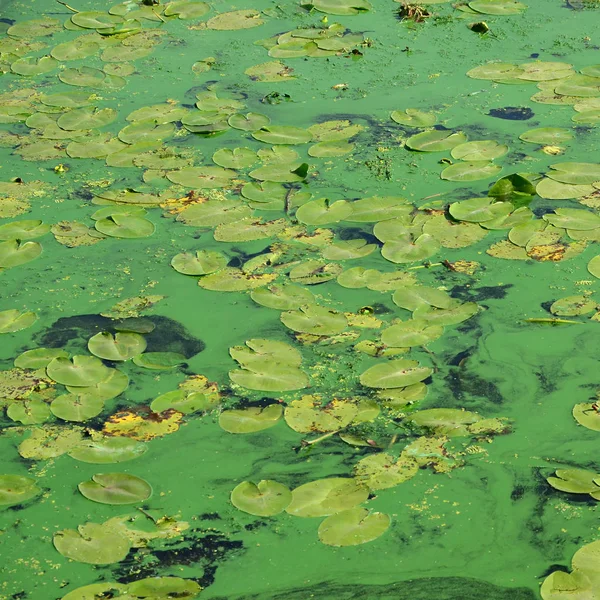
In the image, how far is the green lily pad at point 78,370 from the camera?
2600 mm

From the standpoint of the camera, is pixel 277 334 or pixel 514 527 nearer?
pixel 514 527

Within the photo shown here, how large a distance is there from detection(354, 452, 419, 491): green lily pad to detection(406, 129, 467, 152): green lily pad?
1673mm

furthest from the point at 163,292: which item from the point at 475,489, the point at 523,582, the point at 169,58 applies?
the point at 169,58

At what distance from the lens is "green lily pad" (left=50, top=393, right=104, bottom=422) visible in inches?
97.7

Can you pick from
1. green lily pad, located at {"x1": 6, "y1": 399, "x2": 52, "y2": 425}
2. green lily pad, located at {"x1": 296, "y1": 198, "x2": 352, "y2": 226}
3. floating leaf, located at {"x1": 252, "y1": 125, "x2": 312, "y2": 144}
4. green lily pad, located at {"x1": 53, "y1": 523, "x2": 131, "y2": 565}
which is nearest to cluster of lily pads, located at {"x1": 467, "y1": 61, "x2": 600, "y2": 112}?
floating leaf, located at {"x1": 252, "y1": 125, "x2": 312, "y2": 144}

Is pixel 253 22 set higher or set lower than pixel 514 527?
higher

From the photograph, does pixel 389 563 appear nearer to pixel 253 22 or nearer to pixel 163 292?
pixel 163 292

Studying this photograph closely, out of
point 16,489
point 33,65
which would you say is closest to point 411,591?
point 16,489

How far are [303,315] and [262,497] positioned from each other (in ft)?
2.36

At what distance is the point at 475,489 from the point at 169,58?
2.98 m

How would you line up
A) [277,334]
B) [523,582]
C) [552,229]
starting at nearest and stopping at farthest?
[523,582] < [277,334] < [552,229]

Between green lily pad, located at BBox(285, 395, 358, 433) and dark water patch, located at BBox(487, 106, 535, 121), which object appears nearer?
green lily pad, located at BBox(285, 395, 358, 433)

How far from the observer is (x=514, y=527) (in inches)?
84.4

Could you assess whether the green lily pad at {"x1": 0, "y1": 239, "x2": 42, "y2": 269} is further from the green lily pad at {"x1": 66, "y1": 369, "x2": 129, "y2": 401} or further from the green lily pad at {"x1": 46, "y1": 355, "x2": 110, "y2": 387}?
the green lily pad at {"x1": 66, "y1": 369, "x2": 129, "y2": 401}
